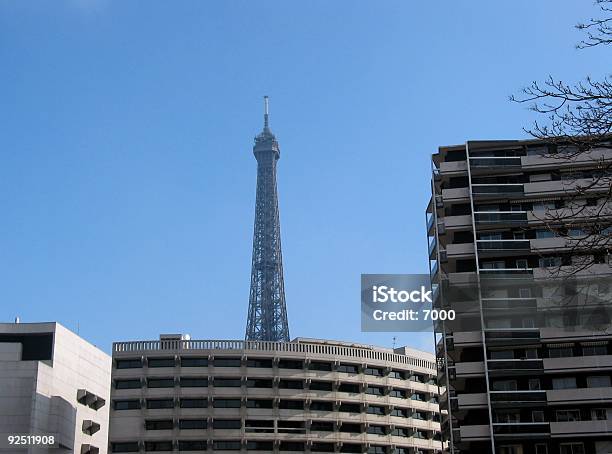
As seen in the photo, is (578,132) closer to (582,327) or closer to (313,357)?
(582,327)

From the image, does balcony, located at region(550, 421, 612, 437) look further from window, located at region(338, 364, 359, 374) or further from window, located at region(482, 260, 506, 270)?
window, located at region(338, 364, 359, 374)

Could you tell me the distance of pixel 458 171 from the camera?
6500 centimetres

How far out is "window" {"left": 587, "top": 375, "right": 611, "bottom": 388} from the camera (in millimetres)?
57812

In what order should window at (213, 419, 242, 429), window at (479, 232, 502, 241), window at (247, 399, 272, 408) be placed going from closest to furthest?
window at (479, 232, 502, 241)
window at (213, 419, 242, 429)
window at (247, 399, 272, 408)

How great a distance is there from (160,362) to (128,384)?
352 centimetres

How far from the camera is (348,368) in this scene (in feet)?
278

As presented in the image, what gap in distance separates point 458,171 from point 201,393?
32482 millimetres

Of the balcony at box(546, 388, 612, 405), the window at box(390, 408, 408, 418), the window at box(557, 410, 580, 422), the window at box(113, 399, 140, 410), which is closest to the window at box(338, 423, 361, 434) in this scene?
the window at box(390, 408, 408, 418)

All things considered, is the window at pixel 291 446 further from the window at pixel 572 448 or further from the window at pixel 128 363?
the window at pixel 572 448

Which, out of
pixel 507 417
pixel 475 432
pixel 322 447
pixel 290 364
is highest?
pixel 290 364

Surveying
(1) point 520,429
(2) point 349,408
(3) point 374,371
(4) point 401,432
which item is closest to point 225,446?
(2) point 349,408

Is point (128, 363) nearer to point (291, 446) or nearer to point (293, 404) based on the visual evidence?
point (293, 404)

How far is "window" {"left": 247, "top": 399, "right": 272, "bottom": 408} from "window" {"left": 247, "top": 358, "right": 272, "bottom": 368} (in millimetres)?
3254

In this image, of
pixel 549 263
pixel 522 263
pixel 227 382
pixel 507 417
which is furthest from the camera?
pixel 227 382
